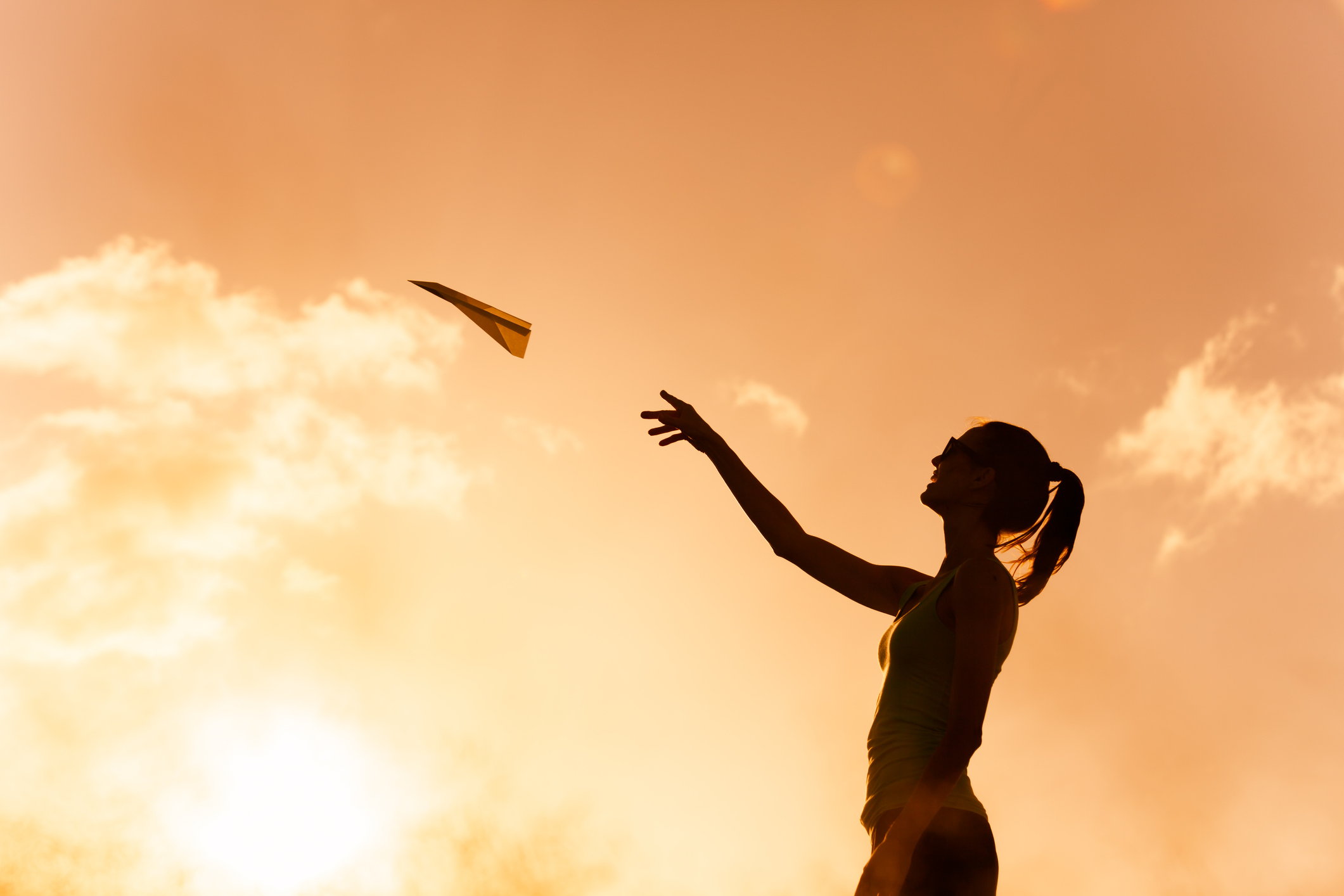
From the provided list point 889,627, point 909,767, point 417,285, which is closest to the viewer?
point 909,767

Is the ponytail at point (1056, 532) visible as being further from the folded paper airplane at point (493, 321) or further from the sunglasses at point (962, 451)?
the folded paper airplane at point (493, 321)

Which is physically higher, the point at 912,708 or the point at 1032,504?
the point at 1032,504

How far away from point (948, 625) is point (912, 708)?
426 mm

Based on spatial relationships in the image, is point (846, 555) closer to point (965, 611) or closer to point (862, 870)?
point (965, 611)

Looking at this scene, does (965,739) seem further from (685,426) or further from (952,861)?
(685,426)

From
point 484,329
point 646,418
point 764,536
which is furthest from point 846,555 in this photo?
point 484,329

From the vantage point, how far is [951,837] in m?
4.06

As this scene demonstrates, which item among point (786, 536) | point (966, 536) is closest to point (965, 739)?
point (966, 536)

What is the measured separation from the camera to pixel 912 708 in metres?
4.50

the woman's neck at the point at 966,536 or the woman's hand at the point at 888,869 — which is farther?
the woman's neck at the point at 966,536

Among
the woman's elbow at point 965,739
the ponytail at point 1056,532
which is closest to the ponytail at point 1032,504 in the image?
the ponytail at point 1056,532

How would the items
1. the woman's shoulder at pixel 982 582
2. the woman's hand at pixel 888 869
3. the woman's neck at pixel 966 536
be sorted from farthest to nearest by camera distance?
1. the woman's neck at pixel 966 536
2. the woman's shoulder at pixel 982 582
3. the woman's hand at pixel 888 869

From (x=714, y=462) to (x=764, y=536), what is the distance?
0.61 meters

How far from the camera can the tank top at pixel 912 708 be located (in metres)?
4.35
